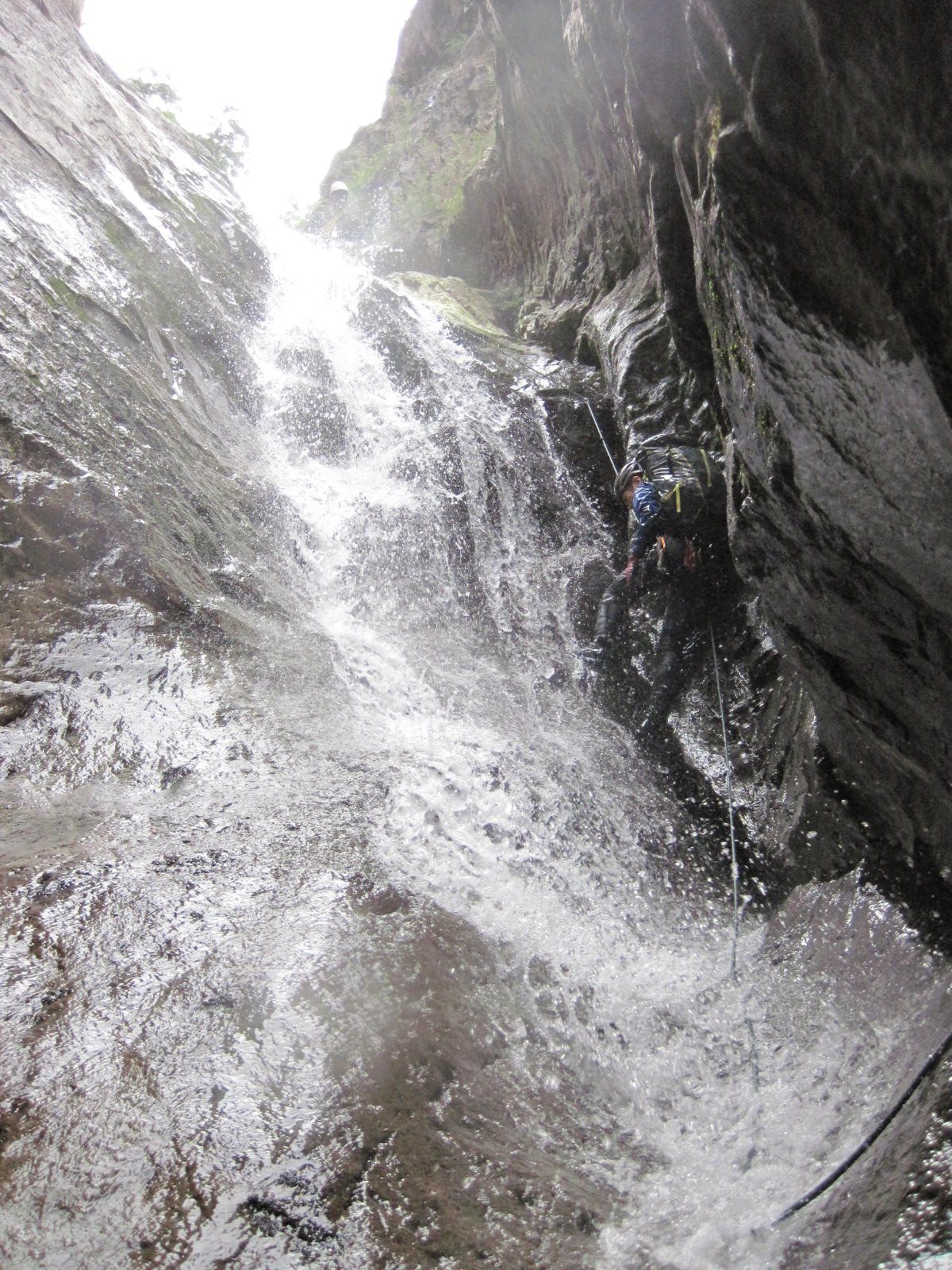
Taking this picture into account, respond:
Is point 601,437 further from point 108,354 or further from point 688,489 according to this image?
point 108,354

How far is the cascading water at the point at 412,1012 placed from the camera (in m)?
2.45

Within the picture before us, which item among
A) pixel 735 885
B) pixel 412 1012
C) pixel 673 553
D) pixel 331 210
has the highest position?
pixel 331 210

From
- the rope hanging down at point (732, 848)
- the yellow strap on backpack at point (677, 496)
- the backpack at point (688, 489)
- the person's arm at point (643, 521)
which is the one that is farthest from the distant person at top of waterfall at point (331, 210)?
the rope hanging down at point (732, 848)

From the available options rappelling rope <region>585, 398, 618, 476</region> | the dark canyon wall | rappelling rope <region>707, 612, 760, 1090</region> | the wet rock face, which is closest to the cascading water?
rappelling rope <region>707, 612, 760, 1090</region>

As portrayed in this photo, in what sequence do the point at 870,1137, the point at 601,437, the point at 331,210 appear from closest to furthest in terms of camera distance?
the point at 870,1137 < the point at 601,437 < the point at 331,210

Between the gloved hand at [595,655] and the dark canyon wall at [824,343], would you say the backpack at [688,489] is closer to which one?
the dark canyon wall at [824,343]

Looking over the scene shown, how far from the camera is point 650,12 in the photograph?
4.79 m

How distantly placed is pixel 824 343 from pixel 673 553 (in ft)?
11.3

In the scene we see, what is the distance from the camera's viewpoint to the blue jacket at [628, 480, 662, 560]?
22.4ft

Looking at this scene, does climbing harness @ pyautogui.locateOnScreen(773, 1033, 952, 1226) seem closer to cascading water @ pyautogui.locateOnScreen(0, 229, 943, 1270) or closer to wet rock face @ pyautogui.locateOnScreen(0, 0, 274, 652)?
cascading water @ pyautogui.locateOnScreen(0, 229, 943, 1270)

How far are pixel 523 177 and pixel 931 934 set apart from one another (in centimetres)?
1352

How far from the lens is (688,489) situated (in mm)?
6699

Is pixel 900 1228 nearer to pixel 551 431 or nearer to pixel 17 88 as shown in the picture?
pixel 551 431

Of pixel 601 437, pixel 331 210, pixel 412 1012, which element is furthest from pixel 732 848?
pixel 331 210
